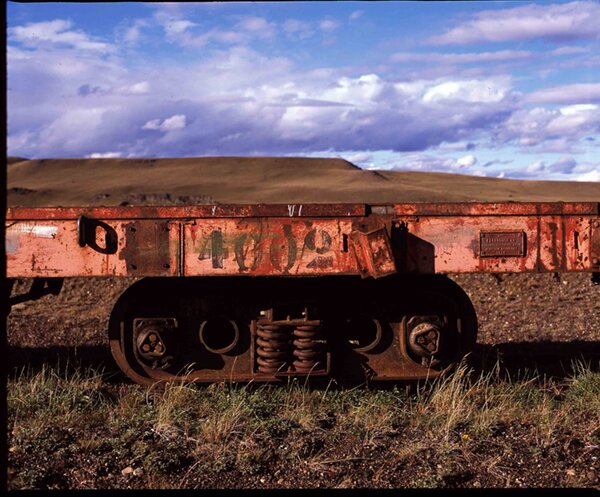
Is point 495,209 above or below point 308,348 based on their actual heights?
above

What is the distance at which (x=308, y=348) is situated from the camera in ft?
20.3

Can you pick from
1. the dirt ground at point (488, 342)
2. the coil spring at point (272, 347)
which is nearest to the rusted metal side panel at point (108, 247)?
the coil spring at point (272, 347)

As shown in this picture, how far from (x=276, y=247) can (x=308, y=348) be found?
98 cm

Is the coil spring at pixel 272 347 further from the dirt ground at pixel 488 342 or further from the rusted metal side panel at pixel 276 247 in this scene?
the dirt ground at pixel 488 342

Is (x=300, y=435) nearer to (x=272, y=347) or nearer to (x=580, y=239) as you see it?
(x=272, y=347)

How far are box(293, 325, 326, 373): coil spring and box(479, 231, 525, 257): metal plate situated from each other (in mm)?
1547

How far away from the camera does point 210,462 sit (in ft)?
15.3

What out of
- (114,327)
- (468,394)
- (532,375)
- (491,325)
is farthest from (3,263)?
(491,325)

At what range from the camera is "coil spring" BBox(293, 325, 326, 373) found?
6.15 metres

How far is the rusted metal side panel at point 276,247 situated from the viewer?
5.79 m

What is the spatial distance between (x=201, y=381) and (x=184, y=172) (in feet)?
305

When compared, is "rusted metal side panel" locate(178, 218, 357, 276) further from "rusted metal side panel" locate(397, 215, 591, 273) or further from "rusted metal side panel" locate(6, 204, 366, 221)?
"rusted metal side panel" locate(397, 215, 591, 273)

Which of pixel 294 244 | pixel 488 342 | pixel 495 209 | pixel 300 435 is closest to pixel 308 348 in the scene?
pixel 294 244

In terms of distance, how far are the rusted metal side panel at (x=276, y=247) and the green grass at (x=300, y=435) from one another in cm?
102
